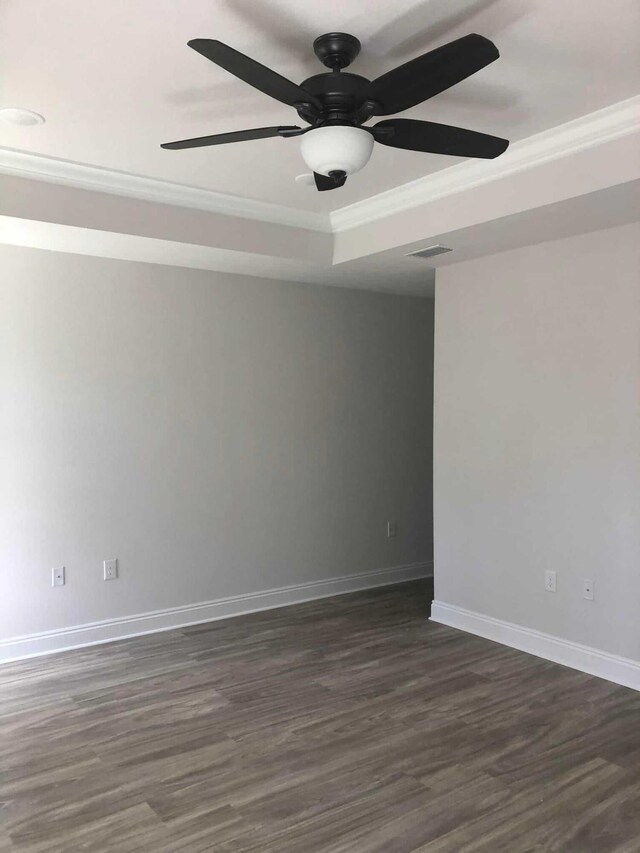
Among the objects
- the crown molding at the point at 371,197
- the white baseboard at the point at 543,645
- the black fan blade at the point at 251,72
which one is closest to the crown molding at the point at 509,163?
the crown molding at the point at 371,197

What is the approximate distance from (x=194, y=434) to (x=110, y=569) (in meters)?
0.93

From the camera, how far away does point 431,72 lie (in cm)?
194

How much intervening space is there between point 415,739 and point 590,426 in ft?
5.65

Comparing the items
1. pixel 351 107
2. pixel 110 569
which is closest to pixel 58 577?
pixel 110 569

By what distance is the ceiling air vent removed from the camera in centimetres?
390

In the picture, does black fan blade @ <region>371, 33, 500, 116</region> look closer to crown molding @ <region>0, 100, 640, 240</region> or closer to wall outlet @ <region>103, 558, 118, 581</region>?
crown molding @ <region>0, 100, 640, 240</region>

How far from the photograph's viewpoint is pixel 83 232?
3516mm

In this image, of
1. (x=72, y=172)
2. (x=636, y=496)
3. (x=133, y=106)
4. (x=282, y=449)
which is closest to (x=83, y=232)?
(x=72, y=172)

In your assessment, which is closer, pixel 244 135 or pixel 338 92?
pixel 338 92

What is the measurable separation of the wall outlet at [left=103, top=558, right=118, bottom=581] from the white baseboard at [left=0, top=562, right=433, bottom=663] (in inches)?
9.7

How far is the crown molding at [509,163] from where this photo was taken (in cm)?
280

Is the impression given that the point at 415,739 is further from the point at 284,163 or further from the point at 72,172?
the point at 72,172

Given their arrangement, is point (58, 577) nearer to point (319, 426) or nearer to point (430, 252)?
point (319, 426)

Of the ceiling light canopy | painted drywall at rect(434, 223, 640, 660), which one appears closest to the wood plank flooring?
painted drywall at rect(434, 223, 640, 660)
